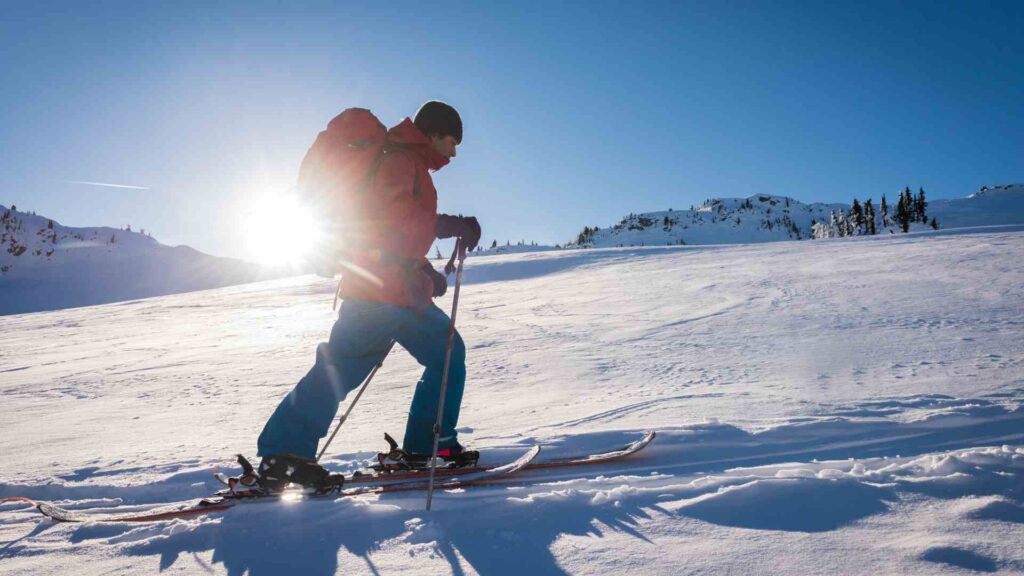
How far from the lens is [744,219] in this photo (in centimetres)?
11300

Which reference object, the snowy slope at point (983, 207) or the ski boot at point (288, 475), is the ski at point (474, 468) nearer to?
the ski boot at point (288, 475)

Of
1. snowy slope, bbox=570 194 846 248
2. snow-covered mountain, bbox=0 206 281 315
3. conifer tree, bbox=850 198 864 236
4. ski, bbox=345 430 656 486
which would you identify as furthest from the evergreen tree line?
ski, bbox=345 430 656 486

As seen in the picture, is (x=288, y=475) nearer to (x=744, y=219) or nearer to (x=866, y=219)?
(x=866, y=219)

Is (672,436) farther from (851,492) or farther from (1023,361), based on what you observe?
(1023,361)

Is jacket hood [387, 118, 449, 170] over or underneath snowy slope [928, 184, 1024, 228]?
underneath

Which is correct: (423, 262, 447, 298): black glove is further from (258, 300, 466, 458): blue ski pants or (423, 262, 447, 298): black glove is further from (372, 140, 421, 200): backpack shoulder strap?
(372, 140, 421, 200): backpack shoulder strap

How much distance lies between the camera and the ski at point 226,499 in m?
2.21

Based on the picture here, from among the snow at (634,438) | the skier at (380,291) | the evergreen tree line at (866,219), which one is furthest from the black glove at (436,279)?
the evergreen tree line at (866,219)

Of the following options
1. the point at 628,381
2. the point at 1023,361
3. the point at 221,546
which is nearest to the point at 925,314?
the point at 1023,361

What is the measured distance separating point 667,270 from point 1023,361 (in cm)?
854

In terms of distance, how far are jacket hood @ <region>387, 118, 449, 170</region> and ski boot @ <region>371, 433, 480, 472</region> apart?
1454mm

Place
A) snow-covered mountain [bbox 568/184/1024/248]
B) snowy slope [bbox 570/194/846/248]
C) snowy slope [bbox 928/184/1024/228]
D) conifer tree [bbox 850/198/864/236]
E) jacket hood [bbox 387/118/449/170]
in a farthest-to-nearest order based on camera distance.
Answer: snowy slope [bbox 570/194/846/248] → snow-covered mountain [bbox 568/184/1024/248] → conifer tree [bbox 850/198/864/236] → snowy slope [bbox 928/184/1024/228] → jacket hood [bbox 387/118/449/170]

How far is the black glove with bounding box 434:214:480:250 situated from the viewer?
2771 mm

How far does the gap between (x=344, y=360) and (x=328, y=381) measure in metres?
0.11
